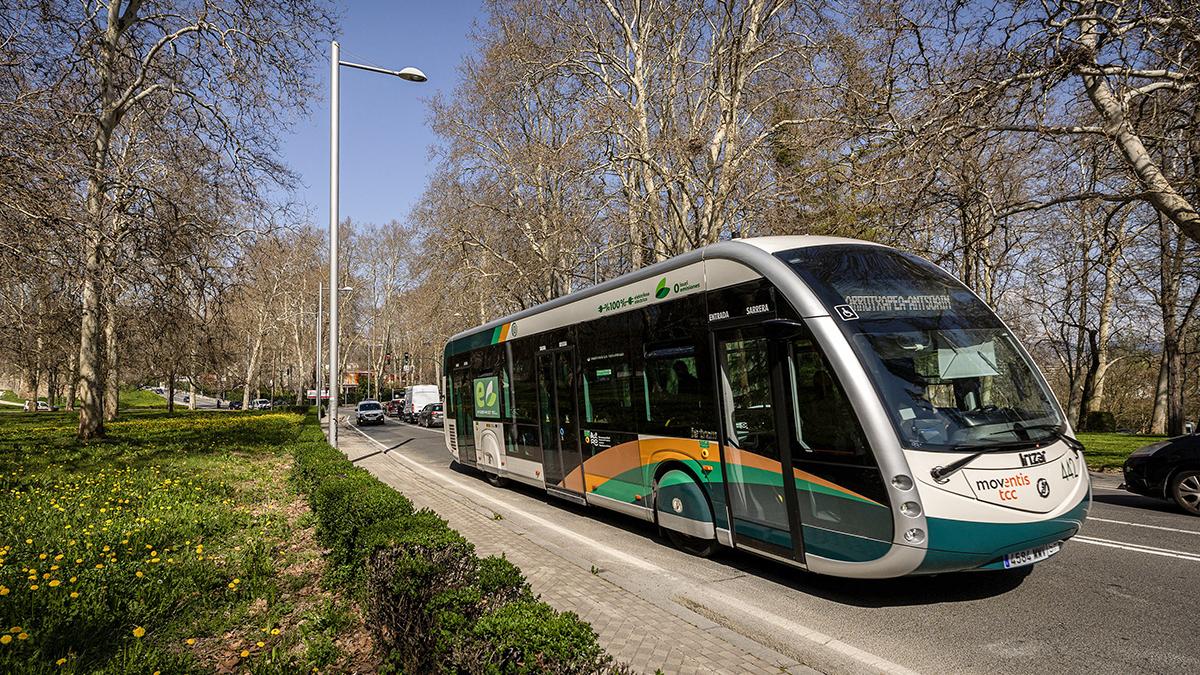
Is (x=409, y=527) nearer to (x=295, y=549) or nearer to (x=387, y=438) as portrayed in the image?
(x=295, y=549)

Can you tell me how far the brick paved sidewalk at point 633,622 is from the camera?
14.9 feet

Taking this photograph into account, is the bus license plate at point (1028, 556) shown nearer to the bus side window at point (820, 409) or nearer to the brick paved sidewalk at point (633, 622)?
the bus side window at point (820, 409)

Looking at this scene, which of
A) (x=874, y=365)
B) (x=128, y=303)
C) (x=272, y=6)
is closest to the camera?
(x=874, y=365)

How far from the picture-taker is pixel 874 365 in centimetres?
542

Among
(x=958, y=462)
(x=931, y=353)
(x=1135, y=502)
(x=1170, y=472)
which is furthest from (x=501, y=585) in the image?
(x=1135, y=502)

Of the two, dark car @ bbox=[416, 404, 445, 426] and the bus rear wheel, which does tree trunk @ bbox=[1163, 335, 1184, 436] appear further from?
dark car @ bbox=[416, 404, 445, 426]

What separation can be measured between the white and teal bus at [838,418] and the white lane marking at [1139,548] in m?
2.13

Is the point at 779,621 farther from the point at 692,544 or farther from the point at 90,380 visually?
the point at 90,380

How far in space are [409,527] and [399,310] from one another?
213ft

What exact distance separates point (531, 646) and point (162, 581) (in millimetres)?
4407

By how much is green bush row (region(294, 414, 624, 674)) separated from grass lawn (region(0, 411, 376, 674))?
0.37 meters

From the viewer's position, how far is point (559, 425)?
10.4 metres

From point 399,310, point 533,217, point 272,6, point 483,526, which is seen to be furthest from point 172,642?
point 399,310

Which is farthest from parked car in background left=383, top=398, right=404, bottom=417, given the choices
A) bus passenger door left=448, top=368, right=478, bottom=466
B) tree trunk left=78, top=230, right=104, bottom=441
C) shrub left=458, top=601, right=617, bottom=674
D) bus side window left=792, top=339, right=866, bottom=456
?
shrub left=458, top=601, right=617, bottom=674
